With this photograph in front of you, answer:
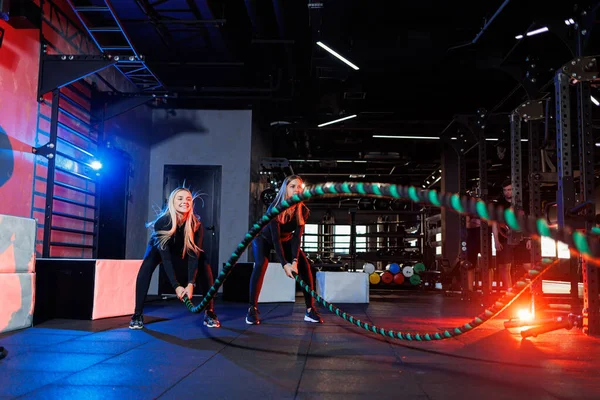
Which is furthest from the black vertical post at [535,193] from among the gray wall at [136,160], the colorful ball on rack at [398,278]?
the colorful ball on rack at [398,278]

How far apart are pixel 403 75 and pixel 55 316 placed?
25.8 ft

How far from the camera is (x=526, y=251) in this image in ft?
28.9

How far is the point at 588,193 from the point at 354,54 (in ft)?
16.6

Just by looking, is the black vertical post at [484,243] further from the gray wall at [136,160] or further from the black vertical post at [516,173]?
the gray wall at [136,160]

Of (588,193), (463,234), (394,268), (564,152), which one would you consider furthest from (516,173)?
(394,268)

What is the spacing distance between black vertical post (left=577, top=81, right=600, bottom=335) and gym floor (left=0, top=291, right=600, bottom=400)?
9.1 inches

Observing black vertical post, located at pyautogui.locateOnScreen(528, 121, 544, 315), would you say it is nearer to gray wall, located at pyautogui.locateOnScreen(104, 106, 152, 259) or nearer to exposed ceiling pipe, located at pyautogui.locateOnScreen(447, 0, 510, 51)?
exposed ceiling pipe, located at pyautogui.locateOnScreen(447, 0, 510, 51)

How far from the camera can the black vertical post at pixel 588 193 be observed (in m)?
5.43

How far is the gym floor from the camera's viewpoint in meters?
2.85

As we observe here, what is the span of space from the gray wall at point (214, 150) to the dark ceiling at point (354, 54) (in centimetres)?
37

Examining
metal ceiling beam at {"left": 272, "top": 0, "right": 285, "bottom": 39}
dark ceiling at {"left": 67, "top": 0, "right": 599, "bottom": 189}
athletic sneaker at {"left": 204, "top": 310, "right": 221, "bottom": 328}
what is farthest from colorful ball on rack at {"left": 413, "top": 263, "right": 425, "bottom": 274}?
athletic sneaker at {"left": 204, "top": 310, "right": 221, "bottom": 328}

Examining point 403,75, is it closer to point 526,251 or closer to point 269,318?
point 526,251

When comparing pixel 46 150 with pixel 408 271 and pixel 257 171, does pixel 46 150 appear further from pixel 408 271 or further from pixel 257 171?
pixel 408 271

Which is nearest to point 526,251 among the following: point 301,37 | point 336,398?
point 301,37
